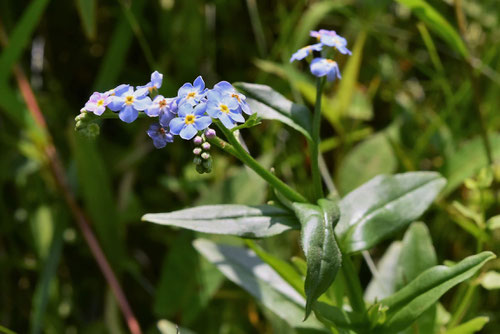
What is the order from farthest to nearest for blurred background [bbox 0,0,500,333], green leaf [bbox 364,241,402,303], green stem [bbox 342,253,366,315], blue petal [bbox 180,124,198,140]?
1. blurred background [bbox 0,0,500,333]
2. green leaf [bbox 364,241,402,303]
3. green stem [bbox 342,253,366,315]
4. blue petal [bbox 180,124,198,140]

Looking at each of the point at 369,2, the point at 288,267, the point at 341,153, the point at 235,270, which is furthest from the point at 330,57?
the point at 369,2

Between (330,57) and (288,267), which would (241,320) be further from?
(330,57)

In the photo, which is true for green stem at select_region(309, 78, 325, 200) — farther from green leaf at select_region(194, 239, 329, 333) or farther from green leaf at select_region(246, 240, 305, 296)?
green leaf at select_region(194, 239, 329, 333)

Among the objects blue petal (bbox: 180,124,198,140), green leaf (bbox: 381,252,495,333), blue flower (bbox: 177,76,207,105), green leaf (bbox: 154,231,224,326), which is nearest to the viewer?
blue petal (bbox: 180,124,198,140)

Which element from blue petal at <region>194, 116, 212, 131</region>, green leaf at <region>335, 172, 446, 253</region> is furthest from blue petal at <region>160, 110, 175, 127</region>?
green leaf at <region>335, 172, 446, 253</region>

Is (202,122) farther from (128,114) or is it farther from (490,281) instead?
(490,281)

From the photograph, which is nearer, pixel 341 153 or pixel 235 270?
pixel 235 270

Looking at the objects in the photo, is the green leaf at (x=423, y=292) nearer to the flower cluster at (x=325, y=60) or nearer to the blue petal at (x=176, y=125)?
the flower cluster at (x=325, y=60)
